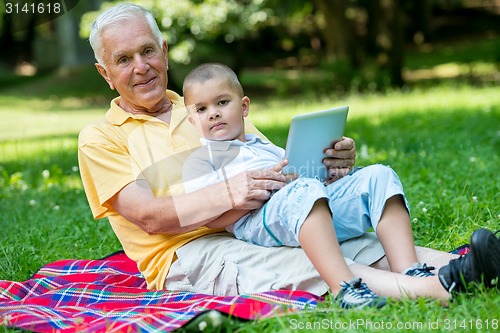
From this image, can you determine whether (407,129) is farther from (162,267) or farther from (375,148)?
(162,267)

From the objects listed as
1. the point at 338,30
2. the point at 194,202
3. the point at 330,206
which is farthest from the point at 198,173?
the point at 338,30

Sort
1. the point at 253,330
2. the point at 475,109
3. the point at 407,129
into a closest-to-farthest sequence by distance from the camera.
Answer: the point at 253,330 < the point at 407,129 < the point at 475,109

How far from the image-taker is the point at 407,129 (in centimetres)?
802

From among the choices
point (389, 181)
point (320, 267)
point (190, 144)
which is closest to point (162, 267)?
point (190, 144)

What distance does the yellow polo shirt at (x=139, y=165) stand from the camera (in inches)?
133

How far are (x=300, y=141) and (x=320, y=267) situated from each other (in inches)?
21.7

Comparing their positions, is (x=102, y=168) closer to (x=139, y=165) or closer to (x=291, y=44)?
(x=139, y=165)

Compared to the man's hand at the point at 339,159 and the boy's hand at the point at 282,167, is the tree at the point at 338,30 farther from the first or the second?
the boy's hand at the point at 282,167

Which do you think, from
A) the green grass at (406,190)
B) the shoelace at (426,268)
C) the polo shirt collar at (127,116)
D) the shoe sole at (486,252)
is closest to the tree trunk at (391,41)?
the green grass at (406,190)

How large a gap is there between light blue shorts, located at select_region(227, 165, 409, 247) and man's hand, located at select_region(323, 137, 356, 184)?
0.26 ft

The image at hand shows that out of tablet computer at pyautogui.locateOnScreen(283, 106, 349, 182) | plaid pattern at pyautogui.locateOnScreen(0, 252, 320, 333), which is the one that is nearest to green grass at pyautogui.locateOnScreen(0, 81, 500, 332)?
plaid pattern at pyautogui.locateOnScreen(0, 252, 320, 333)

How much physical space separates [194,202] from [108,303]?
635mm

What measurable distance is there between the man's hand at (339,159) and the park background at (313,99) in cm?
68

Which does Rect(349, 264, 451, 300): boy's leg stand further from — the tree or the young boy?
the tree
